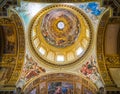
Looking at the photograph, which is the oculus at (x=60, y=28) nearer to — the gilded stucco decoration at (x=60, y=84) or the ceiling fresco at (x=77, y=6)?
the gilded stucco decoration at (x=60, y=84)

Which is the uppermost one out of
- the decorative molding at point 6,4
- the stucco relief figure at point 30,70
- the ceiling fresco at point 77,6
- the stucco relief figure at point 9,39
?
the ceiling fresco at point 77,6

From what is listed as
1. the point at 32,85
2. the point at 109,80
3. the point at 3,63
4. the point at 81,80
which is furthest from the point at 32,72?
the point at 109,80

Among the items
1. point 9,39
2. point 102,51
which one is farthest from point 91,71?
point 9,39

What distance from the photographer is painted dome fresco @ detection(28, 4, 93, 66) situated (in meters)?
15.8

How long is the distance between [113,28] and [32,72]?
246 inches

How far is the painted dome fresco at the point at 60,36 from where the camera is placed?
15.8 m

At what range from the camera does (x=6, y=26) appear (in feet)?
48.4

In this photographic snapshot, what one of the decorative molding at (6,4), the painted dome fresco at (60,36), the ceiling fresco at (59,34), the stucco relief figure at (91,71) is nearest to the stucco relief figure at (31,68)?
the ceiling fresco at (59,34)

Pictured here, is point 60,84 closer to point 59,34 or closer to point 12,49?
point 12,49

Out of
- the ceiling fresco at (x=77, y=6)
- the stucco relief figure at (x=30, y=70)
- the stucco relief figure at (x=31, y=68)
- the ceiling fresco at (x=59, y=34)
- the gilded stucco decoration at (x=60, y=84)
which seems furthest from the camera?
A: the gilded stucco decoration at (x=60, y=84)

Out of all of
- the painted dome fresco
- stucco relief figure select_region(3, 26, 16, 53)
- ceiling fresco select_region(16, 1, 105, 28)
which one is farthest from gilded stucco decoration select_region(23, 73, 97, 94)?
ceiling fresco select_region(16, 1, 105, 28)

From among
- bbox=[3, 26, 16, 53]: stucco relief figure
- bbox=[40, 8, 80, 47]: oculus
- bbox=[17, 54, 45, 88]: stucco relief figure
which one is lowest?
bbox=[17, 54, 45, 88]: stucco relief figure

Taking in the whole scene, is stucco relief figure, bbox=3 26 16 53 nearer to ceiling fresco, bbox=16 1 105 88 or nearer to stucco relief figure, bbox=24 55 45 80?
ceiling fresco, bbox=16 1 105 88

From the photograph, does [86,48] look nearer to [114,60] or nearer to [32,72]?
[114,60]
